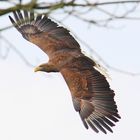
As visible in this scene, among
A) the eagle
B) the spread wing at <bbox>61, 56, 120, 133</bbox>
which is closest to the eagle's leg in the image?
the eagle

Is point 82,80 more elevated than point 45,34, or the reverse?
point 45,34

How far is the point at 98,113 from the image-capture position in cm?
869

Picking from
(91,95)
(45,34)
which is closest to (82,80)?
(91,95)

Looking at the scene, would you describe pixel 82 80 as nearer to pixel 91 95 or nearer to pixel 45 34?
pixel 91 95

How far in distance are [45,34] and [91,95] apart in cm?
206

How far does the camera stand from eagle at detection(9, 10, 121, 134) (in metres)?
8.52

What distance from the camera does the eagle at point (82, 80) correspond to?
852cm

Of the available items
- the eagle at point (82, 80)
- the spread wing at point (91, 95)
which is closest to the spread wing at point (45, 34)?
the eagle at point (82, 80)

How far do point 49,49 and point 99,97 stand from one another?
149cm

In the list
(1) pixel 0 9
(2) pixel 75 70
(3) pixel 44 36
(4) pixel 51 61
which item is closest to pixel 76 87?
(2) pixel 75 70

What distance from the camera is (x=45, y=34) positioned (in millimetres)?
10516

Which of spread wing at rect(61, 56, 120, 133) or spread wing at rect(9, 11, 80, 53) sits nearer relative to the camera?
spread wing at rect(61, 56, 120, 133)

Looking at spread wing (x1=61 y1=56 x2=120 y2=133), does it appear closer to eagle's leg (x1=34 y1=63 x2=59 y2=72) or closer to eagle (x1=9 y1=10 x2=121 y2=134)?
eagle (x1=9 y1=10 x2=121 y2=134)

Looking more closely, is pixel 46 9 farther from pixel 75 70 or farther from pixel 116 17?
pixel 75 70
